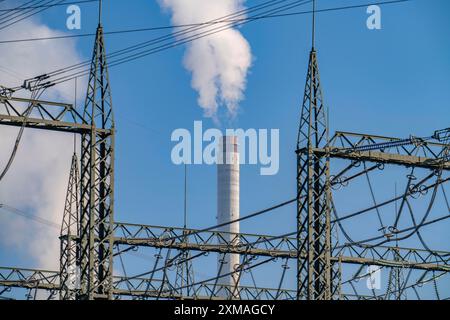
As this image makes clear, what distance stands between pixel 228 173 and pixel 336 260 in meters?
104

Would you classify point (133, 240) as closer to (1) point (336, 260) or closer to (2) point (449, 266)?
(1) point (336, 260)

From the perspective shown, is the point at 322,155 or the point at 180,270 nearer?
the point at 322,155

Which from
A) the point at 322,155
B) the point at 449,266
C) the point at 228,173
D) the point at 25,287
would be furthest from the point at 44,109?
the point at 228,173

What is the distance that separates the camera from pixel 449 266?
63.8 metres

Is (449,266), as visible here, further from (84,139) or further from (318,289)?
(84,139)

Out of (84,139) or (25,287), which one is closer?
(84,139)

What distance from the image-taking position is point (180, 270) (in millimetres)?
79188
